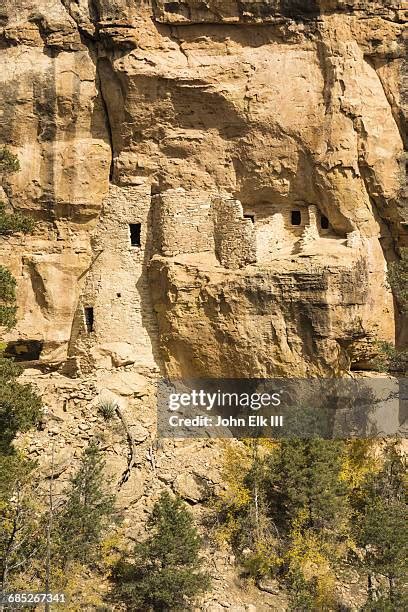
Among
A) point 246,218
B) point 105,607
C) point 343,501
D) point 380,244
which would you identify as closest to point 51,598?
point 105,607

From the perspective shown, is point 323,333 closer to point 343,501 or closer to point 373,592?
point 343,501

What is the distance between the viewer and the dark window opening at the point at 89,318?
22.6 m

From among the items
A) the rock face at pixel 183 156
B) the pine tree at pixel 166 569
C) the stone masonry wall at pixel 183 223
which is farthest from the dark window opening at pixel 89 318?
the pine tree at pixel 166 569

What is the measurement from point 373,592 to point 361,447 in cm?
389

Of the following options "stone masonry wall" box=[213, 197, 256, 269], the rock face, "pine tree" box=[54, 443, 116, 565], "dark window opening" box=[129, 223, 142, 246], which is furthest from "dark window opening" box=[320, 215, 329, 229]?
"pine tree" box=[54, 443, 116, 565]

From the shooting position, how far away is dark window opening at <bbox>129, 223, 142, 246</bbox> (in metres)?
23.2

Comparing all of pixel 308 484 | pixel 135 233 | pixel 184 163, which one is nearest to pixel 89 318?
pixel 135 233

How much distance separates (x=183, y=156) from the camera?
23109 millimetres

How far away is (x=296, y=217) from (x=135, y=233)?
13.4ft

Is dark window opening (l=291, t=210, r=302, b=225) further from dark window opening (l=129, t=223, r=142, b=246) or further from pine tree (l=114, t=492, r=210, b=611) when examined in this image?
pine tree (l=114, t=492, r=210, b=611)

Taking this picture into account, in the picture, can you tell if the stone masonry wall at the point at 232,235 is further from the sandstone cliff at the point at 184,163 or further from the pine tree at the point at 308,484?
the pine tree at the point at 308,484

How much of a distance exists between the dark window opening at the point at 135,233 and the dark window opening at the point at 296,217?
12.7 ft

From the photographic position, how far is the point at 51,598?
15.6m

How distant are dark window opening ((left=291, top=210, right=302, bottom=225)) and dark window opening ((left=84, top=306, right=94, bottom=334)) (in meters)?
5.55
